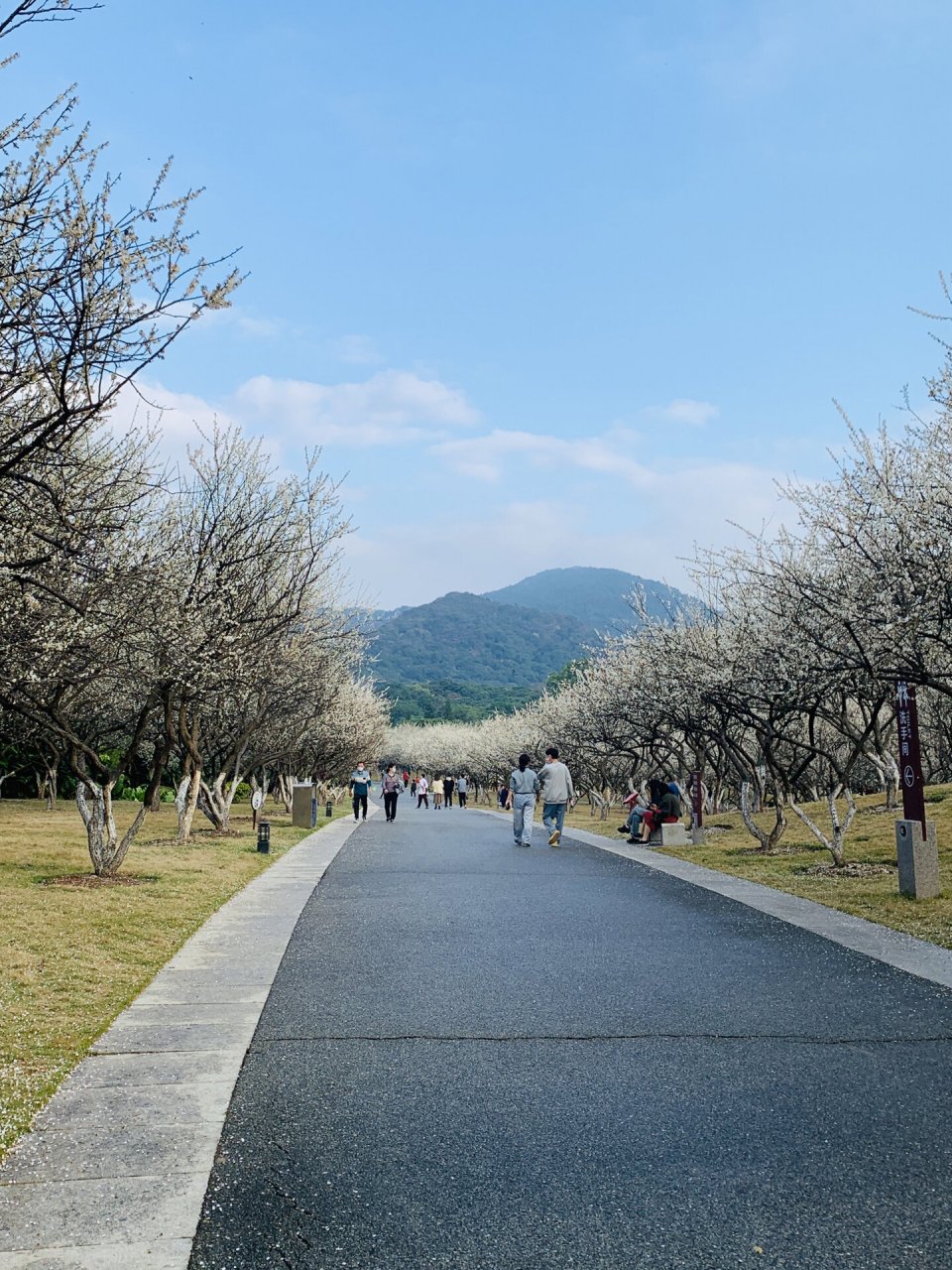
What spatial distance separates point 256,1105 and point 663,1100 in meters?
1.96

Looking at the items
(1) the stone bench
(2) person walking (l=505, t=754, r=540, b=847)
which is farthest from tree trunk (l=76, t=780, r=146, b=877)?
(1) the stone bench

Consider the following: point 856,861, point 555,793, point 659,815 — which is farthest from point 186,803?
point 856,861

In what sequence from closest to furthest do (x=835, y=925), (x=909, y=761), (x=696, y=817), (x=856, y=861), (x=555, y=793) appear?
(x=835, y=925), (x=909, y=761), (x=856, y=861), (x=555, y=793), (x=696, y=817)

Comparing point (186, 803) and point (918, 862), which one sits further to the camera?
point (186, 803)

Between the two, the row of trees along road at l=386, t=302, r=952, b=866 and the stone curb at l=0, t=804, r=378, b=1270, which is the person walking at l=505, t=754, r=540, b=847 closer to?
the row of trees along road at l=386, t=302, r=952, b=866

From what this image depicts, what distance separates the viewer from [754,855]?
62.0 feet

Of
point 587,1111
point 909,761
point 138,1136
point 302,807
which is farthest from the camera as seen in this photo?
point 302,807

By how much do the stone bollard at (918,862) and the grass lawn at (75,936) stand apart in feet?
26.6

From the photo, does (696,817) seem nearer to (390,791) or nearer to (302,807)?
(302,807)

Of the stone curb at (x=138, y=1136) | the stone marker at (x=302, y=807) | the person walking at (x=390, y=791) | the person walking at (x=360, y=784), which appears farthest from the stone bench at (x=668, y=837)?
the stone curb at (x=138, y=1136)

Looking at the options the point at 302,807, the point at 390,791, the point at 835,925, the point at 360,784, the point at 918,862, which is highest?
the point at 360,784

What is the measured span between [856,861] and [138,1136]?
14319 mm

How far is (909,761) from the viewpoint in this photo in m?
12.9

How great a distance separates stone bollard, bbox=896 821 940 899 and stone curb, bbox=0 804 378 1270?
783 centimetres
